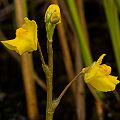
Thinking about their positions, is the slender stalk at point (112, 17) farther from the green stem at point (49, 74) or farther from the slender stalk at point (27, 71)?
the green stem at point (49, 74)

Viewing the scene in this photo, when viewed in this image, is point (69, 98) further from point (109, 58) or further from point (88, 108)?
point (109, 58)

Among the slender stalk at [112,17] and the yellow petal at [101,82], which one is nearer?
the yellow petal at [101,82]

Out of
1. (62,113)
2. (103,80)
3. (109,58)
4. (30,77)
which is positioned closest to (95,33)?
(109,58)

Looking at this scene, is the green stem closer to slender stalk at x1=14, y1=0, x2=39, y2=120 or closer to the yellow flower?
the yellow flower

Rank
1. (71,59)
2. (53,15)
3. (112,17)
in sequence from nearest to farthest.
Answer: (53,15) < (112,17) < (71,59)

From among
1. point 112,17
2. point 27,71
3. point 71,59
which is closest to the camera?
point 112,17

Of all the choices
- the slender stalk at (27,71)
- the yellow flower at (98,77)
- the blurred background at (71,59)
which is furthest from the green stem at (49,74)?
the slender stalk at (27,71)

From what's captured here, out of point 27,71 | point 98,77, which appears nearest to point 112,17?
point 27,71

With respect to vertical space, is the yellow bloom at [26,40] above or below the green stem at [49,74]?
above

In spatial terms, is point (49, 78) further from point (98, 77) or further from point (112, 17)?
point (112, 17)
